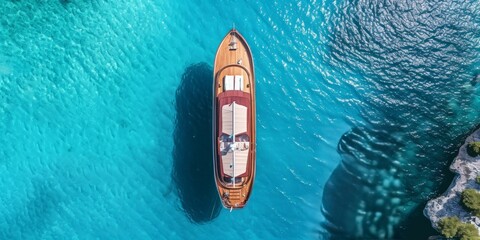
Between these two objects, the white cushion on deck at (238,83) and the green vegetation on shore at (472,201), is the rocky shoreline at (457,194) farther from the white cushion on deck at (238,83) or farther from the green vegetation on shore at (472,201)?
the white cushion on deck at (238,83)

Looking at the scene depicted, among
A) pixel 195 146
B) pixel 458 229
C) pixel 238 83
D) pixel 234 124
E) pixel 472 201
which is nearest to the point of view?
pixel 458 229

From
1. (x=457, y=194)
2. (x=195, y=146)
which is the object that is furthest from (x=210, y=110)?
(x=457, y=194)

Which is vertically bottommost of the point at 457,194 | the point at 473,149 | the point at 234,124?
the point at 457,194

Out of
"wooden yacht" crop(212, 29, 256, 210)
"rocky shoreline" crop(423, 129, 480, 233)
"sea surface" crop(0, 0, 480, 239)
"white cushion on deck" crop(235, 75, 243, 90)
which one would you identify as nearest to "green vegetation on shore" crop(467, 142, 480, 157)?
"rocky shoreline" crop(423, 129, 480, 233)

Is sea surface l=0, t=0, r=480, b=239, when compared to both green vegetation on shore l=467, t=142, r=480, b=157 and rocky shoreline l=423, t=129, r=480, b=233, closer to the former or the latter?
rocky shoreline l=423, t=129, r=480, b=233

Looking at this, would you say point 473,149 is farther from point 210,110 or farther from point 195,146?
point 195,146

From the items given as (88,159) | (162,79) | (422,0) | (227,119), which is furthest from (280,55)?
(88,159)

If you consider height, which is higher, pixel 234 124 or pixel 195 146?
pixel 195 146
